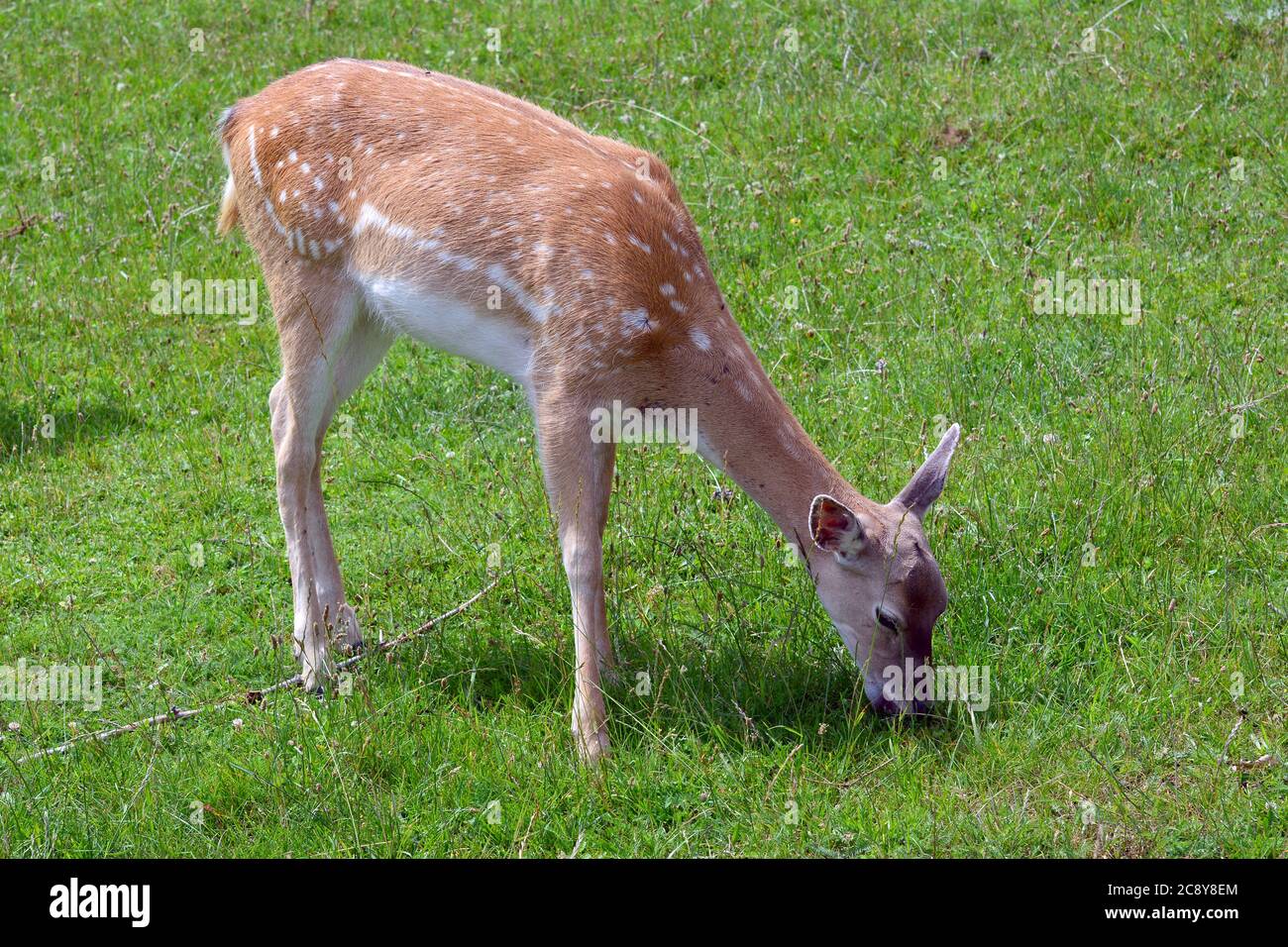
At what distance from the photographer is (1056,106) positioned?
354 inches

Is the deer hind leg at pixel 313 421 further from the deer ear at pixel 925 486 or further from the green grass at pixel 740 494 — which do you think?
the deer ear at pixel 925 486

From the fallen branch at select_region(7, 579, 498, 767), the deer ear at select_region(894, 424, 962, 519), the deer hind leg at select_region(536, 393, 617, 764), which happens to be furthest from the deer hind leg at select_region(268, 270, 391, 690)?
the deer ear at select_region(894, 424, 962, 519)

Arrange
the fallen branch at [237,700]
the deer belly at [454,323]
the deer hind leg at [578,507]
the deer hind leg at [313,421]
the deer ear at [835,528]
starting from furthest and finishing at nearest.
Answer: the deer hind leg at [313,421], the deer belly at [454,323], the deer hind leg at [578,507], the fallen branch at [237,700], the deer ear at [835,528]

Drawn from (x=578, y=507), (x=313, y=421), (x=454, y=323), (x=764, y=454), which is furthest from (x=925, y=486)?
(x=313, y=421)

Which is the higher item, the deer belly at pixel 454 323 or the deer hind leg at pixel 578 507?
the deer belly at pixel 454 323

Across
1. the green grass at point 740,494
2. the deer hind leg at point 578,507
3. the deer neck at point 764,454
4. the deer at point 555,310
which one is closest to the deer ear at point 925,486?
the deer at point 555,310

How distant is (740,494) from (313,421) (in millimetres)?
1795

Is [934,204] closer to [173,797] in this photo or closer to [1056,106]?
[1056,106]

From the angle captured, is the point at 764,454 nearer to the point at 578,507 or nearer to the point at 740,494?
the point at 578,507

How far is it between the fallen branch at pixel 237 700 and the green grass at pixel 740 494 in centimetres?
5

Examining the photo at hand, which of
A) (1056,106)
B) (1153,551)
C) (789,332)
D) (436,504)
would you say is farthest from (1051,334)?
(436,504)

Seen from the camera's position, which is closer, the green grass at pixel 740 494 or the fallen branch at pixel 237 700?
the green grass at pixel 740 494

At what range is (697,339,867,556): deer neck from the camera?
5.01m

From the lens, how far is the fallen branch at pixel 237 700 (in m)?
4.92
